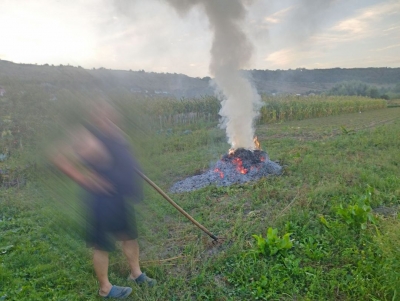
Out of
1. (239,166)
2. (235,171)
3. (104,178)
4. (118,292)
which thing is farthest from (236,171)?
(104,178)

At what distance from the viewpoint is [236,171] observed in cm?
668

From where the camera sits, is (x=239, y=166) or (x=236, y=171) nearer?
(x=236, y=171)

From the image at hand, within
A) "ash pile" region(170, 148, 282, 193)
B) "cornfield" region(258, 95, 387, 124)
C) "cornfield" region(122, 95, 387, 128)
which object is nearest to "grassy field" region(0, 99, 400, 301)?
"ash pile" region(170, 148, 282, 193)

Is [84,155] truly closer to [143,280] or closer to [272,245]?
[143,280]

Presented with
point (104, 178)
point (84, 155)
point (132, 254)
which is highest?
point (84, 155)

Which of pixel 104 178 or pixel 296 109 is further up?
pixel 104 178

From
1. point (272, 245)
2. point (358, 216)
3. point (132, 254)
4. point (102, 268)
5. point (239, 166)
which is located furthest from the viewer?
point (239, 166)

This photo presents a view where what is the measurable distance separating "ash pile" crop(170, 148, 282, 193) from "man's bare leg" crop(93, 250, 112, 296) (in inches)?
136

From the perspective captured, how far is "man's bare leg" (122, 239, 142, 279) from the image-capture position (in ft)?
9.67

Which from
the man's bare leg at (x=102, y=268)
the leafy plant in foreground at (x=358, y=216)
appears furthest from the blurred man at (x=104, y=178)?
the leafy plant in foreground at (x=358, y=216)

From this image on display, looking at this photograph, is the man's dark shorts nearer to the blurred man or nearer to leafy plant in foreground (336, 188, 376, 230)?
the blurred man

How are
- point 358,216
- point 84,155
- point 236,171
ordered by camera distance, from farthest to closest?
point 236,171 → point 358,216 → point 84,155

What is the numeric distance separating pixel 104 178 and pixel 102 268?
902 mm

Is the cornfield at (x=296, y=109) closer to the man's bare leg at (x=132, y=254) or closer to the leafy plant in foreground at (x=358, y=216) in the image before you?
the leafy plant in foreground at (x=358, y=216)
